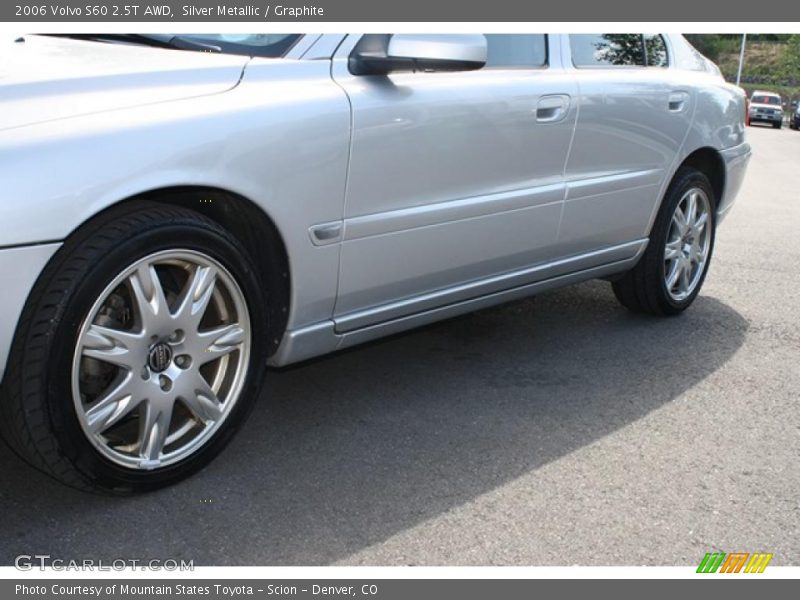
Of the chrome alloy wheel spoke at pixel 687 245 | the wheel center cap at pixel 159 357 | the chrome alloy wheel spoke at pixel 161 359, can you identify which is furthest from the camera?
the chrome alloy wheel spoke at pixel 687 245

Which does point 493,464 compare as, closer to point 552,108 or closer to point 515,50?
point 552,108

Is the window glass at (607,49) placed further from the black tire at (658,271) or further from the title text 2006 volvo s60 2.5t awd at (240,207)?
the black tire at (658,271)

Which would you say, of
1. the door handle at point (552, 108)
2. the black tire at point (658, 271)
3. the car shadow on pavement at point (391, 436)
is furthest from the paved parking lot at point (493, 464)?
the door handle at point (552, 108)

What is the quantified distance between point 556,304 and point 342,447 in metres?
2.28

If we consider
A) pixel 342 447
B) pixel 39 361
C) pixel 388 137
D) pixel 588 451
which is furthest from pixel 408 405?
pixel 39 361

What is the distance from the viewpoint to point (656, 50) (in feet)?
15.7

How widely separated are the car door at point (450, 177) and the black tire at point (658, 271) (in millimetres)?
981

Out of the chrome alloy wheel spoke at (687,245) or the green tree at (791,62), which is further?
the green tree at (791,62)

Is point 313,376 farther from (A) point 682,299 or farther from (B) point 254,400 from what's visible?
(A) point 682,299

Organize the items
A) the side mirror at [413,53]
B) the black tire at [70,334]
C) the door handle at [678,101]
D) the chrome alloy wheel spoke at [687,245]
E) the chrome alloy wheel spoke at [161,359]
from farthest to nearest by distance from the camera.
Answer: the chrome alloy wheel spoke at [687,245] < the door handle at [678,101] < the side mirror at [413,53] < the chrome alloy wheel spoke at [161,359] < the black tire at [70,334]

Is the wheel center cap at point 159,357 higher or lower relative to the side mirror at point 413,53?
lower

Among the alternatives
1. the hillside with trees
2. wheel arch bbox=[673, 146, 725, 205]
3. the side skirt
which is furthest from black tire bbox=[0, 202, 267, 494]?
the hillside with trees

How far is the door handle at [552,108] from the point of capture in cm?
384

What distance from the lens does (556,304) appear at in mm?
5383
